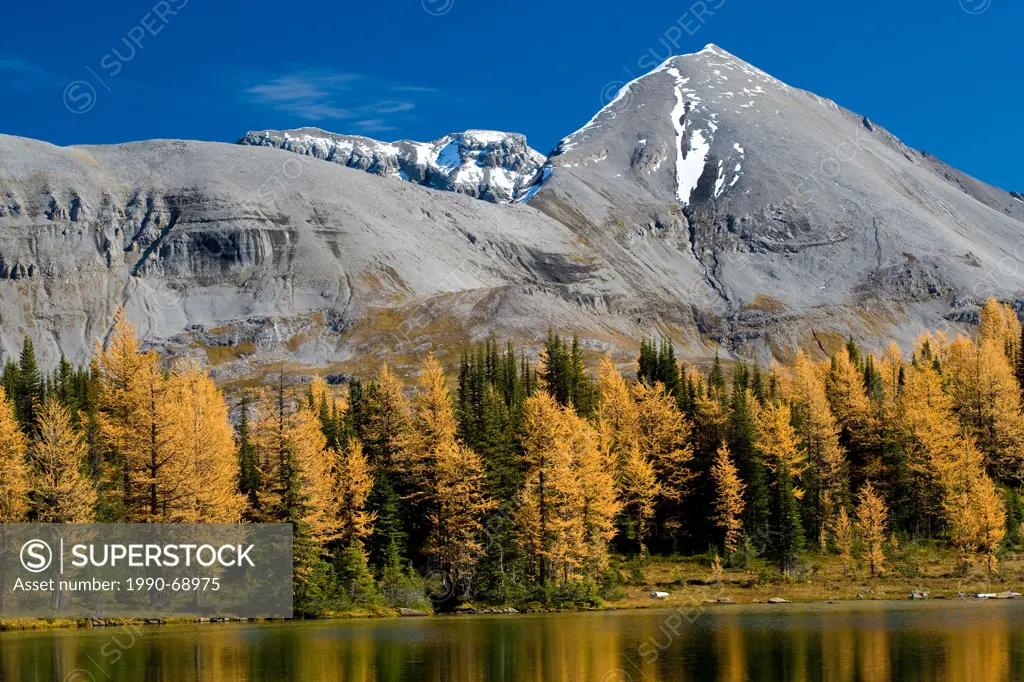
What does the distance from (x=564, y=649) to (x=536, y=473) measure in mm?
27958

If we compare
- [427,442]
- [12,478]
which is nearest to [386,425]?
[427,442]

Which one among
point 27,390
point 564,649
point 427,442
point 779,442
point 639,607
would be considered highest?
point 27,390

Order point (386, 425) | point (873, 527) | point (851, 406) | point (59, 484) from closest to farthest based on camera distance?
1. point (59, 484)
2. point (873, 527)
3. point (386, 425)
4. point (851, 406)

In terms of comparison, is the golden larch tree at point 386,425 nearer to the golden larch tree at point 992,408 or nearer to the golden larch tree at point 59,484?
the golden larch tree at point 59,484

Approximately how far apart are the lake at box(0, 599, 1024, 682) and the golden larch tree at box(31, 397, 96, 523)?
762 centimetres

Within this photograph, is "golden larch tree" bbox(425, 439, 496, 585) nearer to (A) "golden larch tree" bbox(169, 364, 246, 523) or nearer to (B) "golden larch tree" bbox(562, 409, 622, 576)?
(B) "golden larch tree" bbox(562, 409, 622, 576)

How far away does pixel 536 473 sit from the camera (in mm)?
81125

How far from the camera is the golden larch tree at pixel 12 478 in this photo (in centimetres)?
6819

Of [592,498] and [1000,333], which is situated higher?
[1000,333]

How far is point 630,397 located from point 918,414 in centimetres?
2571

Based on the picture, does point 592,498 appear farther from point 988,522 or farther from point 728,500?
point 988,522

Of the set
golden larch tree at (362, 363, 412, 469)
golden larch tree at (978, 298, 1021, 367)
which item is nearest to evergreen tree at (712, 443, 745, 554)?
golden larch tree at (362, 363, 412, 469)

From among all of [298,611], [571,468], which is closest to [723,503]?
[571,468]

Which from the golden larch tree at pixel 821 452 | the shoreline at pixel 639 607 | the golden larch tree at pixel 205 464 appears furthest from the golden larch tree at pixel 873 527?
the golden larch tree at pixel 205 464
